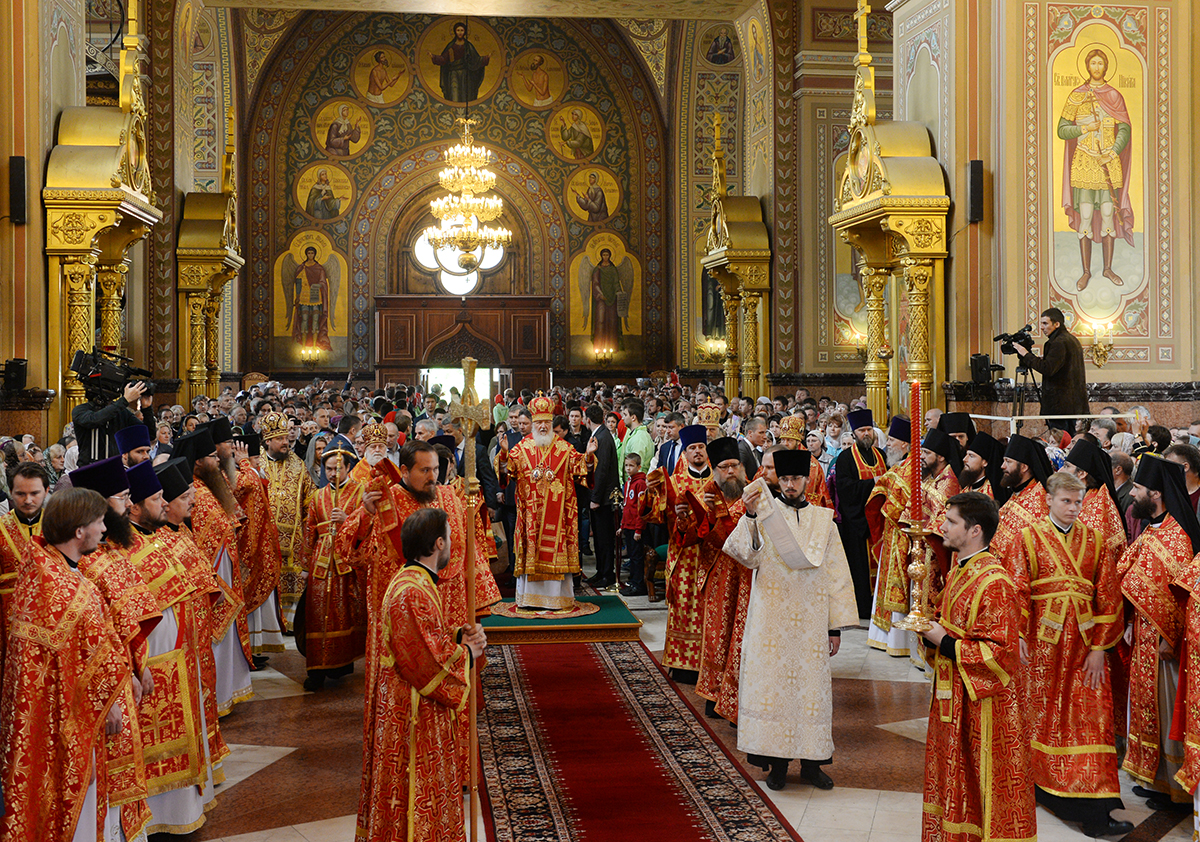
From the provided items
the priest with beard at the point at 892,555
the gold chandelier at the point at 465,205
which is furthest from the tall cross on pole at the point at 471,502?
the gold chandelier at the point at 465,205

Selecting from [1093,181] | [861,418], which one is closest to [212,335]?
[861,418]

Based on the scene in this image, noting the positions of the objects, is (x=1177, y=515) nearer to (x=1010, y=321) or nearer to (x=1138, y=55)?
(x=1010, y=321)

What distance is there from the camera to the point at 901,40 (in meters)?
12.4

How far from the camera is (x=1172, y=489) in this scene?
5047 millimetres

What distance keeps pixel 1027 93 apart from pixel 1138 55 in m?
1.20

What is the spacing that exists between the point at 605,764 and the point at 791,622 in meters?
1.31

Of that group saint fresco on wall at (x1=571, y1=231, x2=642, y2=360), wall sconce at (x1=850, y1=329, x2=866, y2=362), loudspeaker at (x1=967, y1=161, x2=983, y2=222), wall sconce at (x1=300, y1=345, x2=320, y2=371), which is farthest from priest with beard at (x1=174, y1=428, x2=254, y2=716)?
saint fresco on wall at (x1=571, y1=231, x2=642, y2=360)

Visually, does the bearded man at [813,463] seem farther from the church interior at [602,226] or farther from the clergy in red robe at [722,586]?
A: the church interior at [602,226]

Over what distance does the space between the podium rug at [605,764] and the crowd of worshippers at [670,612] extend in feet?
0.98

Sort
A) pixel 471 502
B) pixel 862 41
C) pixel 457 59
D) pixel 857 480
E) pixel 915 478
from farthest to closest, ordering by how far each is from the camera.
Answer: pixel 457 59, pixel 862 41, pixel 857 480, pixel 471 502, pixel 915 478

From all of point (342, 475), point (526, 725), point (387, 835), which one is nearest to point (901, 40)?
point (342, 475)

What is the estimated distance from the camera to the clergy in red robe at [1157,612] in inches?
197

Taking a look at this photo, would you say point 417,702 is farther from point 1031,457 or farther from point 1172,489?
point 1172,489

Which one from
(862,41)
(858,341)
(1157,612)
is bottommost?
(1157,612)
